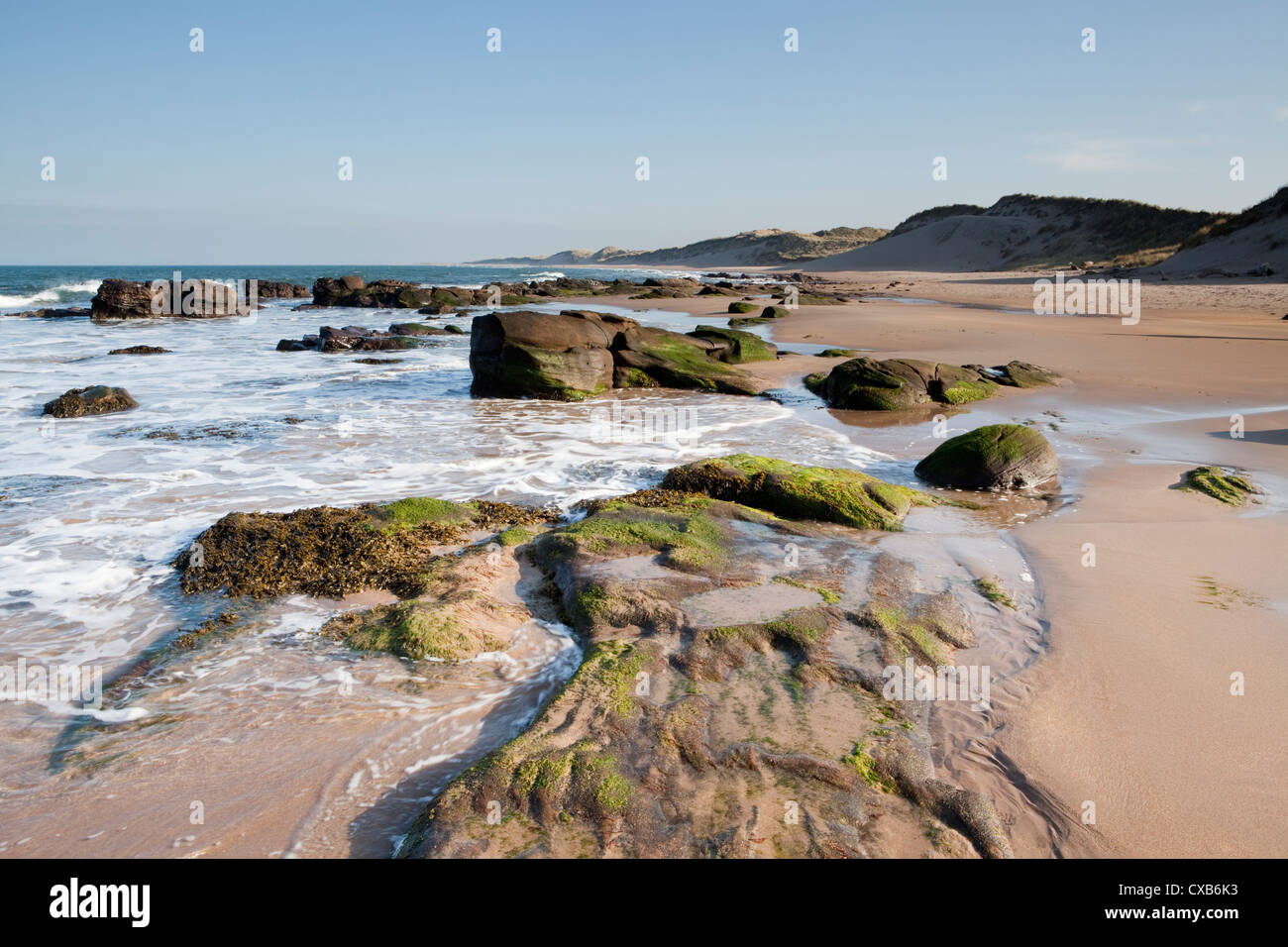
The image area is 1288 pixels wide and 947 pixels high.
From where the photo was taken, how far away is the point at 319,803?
2988 millimetres

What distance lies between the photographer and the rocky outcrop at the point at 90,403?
10.9m

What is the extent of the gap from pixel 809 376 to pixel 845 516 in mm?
8306

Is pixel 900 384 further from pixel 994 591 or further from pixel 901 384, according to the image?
pixel 994 591

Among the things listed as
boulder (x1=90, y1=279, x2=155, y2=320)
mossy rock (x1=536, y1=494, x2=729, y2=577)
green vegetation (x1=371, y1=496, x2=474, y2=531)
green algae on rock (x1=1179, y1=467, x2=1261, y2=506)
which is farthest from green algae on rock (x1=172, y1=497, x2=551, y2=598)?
boulder (x1=90, y1=279, x2=155, y2=320)

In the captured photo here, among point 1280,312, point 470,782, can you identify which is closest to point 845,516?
point 470,782

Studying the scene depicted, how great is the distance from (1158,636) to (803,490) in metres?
2.84

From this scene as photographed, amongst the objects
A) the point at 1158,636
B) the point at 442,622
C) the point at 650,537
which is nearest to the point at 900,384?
the point at 650,537

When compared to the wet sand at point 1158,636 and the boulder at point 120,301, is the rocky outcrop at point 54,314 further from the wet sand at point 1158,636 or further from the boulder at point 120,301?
the wet sand at point 1158,636

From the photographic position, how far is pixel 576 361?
13336 millimetres

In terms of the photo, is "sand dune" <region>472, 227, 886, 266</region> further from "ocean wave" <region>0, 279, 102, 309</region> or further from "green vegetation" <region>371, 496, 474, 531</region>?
"green vegetation" <region>371, 496, 474, 531</region>

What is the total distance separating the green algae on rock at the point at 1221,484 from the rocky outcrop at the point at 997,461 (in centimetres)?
114

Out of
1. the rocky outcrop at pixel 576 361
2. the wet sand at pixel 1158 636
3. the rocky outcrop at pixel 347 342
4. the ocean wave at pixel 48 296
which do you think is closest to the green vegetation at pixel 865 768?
the wet sand at pixel 1158 636

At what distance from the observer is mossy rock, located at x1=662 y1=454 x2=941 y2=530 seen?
6.28 meters
